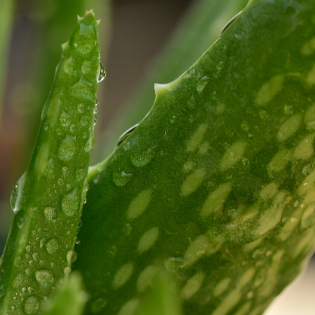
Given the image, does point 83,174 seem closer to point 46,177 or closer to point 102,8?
point 46,177

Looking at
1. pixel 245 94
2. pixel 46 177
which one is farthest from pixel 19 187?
pixel 245 94

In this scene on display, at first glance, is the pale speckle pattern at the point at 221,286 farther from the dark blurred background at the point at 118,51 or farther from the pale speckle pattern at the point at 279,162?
the dark blurred background at the point at 118,51

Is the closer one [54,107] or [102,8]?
[54,107]

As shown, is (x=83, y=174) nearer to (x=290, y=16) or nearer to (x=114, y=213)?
(x=114, y=213)

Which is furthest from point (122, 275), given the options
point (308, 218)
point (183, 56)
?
point (183, 56)

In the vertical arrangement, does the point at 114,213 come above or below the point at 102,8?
below
